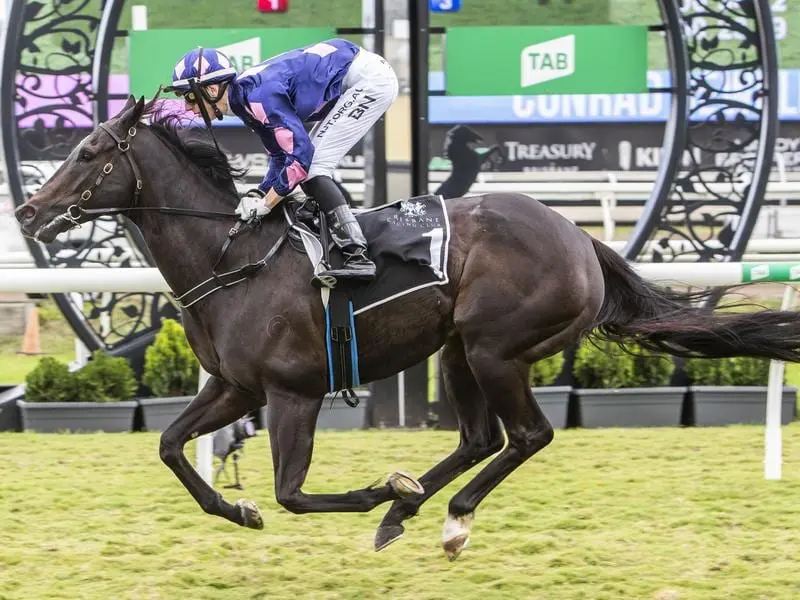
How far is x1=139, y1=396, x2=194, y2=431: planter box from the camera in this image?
6758 millimetres

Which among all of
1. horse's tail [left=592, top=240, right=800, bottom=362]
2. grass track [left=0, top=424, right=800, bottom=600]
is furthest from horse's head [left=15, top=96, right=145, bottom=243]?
horse's tail [left=592, top=240, right=800, bottom=362]

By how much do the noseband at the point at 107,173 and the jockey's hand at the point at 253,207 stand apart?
1.15ft

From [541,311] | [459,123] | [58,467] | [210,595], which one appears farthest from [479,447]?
[459,123]

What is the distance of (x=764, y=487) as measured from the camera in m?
5.42

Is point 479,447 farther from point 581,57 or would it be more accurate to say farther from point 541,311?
point 581,57

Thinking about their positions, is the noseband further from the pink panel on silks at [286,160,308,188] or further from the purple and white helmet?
the pink panel on silks at [286,160,308,188]

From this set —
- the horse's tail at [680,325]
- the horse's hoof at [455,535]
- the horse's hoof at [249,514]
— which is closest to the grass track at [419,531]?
the horse's hoof at [455,535]

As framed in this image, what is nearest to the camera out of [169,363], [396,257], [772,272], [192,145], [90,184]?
[90,184]

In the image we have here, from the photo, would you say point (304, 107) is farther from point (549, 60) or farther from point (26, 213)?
point (549, 60)

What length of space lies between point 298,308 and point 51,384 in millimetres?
3020

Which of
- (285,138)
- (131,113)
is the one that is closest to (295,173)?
(285,138)

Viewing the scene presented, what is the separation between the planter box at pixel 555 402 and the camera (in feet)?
22.3

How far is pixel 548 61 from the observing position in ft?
22.7

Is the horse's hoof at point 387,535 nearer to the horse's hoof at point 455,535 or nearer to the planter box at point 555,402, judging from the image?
the horse's hoof at point 455,535
